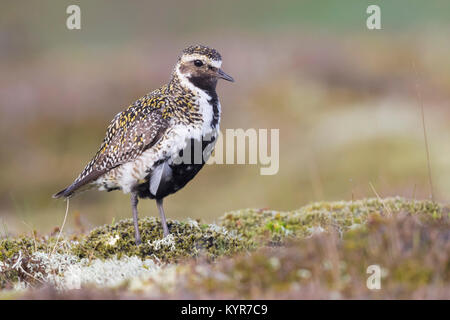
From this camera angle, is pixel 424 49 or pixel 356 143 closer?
pixel 356 143

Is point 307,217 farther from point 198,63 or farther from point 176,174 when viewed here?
point 198,63

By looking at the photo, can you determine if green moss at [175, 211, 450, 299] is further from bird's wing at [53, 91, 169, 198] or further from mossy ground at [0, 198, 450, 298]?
bird's wing at [53, 91, 169, 198]

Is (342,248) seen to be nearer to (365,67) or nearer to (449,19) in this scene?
(365,67)

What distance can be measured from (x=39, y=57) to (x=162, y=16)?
920cm

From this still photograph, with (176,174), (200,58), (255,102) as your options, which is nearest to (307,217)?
Result: (176,174)

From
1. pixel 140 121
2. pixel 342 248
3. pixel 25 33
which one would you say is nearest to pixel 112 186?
pixel 140 121

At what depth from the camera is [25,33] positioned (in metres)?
23.2

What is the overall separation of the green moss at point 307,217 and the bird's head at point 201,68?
189 cm

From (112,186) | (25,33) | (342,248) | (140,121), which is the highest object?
(25,33)

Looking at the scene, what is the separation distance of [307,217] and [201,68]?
2515 millimetres

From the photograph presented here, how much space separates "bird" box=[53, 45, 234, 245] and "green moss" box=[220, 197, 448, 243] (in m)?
1.24

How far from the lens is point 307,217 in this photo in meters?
7.71

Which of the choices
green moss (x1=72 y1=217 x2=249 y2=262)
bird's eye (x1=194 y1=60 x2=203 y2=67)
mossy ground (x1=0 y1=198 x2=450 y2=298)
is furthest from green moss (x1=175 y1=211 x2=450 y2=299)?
bird's eye (x1=194 y1=60 x2=203 y2=67)
